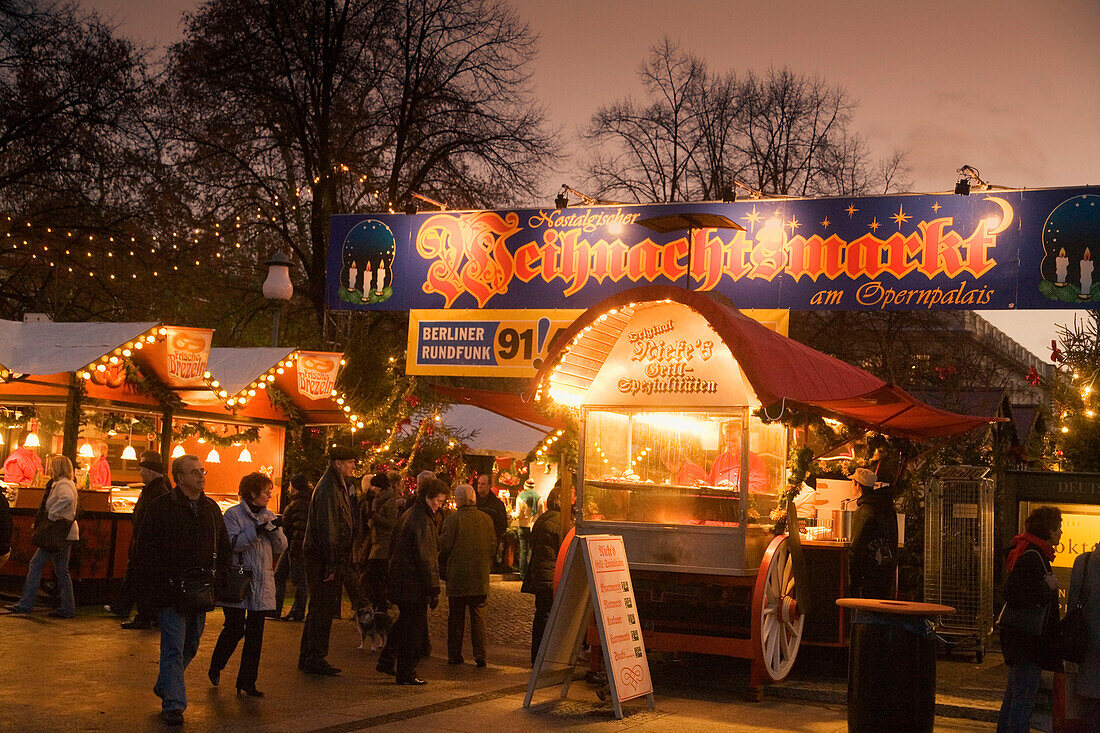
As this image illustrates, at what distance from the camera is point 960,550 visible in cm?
1423

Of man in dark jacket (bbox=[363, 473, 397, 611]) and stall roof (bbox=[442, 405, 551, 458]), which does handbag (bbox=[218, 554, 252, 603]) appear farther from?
stall roof (bbox=[442, 405, 551, 458])

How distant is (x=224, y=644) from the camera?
378 inches

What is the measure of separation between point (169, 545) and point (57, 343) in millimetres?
8859

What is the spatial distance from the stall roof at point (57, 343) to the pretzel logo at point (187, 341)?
39 centimetres

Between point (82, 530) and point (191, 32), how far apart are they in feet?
45.9

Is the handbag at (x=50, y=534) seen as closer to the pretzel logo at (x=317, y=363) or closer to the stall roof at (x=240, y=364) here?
the stall roof at (x=240, y=364)

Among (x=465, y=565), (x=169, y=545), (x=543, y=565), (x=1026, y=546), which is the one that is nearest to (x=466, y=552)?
(x=465, y=565)

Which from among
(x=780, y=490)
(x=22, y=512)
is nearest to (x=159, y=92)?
(x=22, y=512)

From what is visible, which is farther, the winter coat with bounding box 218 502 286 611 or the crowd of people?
the winter coat with bounding box 218 502 286 611

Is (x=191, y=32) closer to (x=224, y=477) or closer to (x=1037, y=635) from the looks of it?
(x=224, y=477)

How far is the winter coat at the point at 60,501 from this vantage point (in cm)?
1330

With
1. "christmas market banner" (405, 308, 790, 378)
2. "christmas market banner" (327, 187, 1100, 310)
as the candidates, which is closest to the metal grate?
"christmas market banner" (327, 187, 1100, 310)

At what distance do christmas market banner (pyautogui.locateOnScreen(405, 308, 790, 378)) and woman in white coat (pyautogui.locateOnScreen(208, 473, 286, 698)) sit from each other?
496 centimetres

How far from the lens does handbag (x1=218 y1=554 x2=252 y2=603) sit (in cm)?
895
